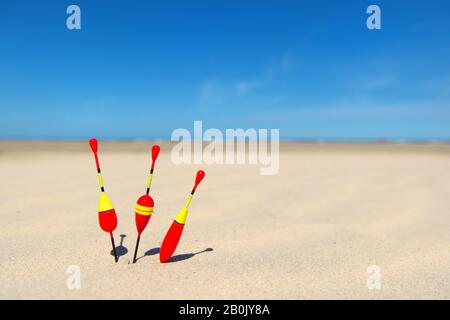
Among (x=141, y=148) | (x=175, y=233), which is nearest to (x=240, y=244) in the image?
(x=175, y=233)

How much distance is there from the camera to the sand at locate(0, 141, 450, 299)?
1.80 m

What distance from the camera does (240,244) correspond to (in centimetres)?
250

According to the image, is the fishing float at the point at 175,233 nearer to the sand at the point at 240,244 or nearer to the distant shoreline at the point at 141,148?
the sand at the point at 240,244

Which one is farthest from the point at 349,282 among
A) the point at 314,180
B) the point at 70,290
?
the point at 314,180

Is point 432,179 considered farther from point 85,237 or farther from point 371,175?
point 85,237

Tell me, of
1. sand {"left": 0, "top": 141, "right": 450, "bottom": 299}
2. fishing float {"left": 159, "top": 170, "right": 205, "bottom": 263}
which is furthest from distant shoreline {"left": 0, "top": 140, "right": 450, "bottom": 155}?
fishing float {"left": 159, "top": 170, "right": 205, "bottom": 263}

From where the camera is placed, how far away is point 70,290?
1.74 metres

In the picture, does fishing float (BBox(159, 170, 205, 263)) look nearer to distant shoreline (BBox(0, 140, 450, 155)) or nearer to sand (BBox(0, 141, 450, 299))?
sand (BBox(0, 141, 450, 299))

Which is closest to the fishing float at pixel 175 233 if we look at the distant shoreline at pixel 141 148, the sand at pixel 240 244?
the sand at pixel 240 244

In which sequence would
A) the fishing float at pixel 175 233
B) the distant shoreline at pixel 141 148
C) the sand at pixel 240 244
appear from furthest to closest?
the distant shoreline at pixel 141 148
the fishing float at pixel 175 233
the sand at pixel 240 244

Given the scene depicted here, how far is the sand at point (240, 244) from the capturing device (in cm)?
180

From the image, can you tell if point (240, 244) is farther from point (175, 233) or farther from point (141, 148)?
point (141, 148)
